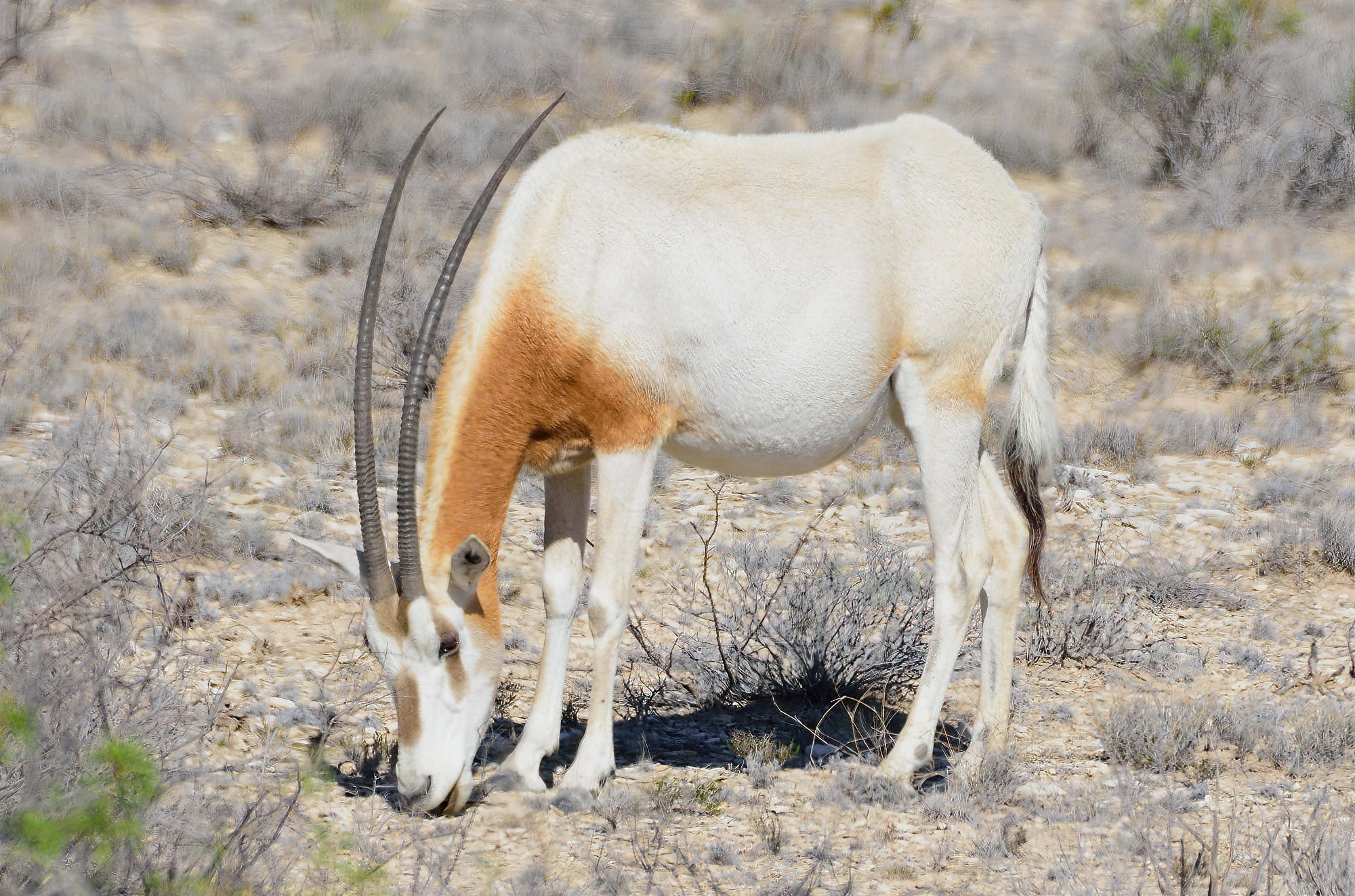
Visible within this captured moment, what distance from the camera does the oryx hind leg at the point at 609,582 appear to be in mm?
4285

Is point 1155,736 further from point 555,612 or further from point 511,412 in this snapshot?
point 511,412

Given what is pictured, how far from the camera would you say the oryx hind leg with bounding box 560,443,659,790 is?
4285 millimetres

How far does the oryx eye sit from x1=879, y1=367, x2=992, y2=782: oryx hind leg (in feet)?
5.82

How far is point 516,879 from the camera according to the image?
368 cm

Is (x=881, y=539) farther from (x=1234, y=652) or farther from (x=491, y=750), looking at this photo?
(x=491, y=750)

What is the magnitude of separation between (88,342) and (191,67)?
6.67 meters

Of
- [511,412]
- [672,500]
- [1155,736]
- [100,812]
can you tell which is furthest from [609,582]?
[672,500]

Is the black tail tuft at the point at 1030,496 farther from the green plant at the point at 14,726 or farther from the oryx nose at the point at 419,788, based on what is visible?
the green plant at the point at 14,726


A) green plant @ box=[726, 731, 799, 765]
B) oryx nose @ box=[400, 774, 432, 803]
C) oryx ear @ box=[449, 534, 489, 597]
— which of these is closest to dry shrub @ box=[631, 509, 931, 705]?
green plant @ box=[726, 731, 799, 765]

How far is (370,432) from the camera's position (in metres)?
3.58

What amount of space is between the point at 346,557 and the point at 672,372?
4.24 ft

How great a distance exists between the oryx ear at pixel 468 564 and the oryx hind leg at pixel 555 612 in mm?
649

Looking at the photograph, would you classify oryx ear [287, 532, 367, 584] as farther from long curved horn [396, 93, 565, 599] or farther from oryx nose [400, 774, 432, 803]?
oryx nose [400, 774, 432, 803]

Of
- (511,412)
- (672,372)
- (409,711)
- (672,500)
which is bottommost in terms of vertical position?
(672,500)
